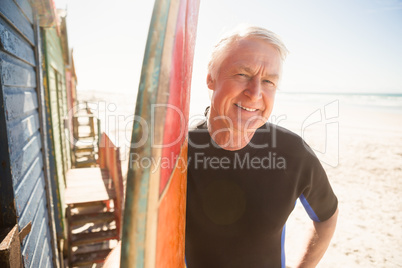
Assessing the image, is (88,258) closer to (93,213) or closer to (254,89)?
(93,213)

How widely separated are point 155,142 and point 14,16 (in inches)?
75.2

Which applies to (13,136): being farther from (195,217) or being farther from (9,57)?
(195,217)

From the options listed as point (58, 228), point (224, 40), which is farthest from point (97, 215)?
point (224, 40)

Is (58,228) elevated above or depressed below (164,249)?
below

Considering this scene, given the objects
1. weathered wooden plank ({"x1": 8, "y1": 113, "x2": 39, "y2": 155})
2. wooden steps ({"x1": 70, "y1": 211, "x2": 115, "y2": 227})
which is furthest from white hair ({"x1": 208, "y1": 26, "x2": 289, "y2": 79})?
wooden steps ({"x1": 70, "y1": 211, "x2": 115, "y2": 227})


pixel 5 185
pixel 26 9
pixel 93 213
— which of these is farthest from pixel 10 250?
pixel 93 213

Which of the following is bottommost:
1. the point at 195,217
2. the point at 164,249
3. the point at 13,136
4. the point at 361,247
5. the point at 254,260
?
the point at 361,247

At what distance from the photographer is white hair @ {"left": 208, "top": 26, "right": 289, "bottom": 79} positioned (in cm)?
128

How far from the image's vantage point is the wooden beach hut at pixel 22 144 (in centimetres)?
127

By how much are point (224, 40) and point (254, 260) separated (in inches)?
51.7

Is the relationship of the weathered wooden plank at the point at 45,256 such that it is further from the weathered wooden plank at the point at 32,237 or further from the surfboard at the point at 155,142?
the surfboard at the point at 155,142

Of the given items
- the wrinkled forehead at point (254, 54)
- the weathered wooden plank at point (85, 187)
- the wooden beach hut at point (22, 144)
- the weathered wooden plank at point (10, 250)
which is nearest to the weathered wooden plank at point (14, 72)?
the wooden beach hut at point (22, 144)

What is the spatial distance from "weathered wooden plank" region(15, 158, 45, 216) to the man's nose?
157 cm

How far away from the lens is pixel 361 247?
4.78m
